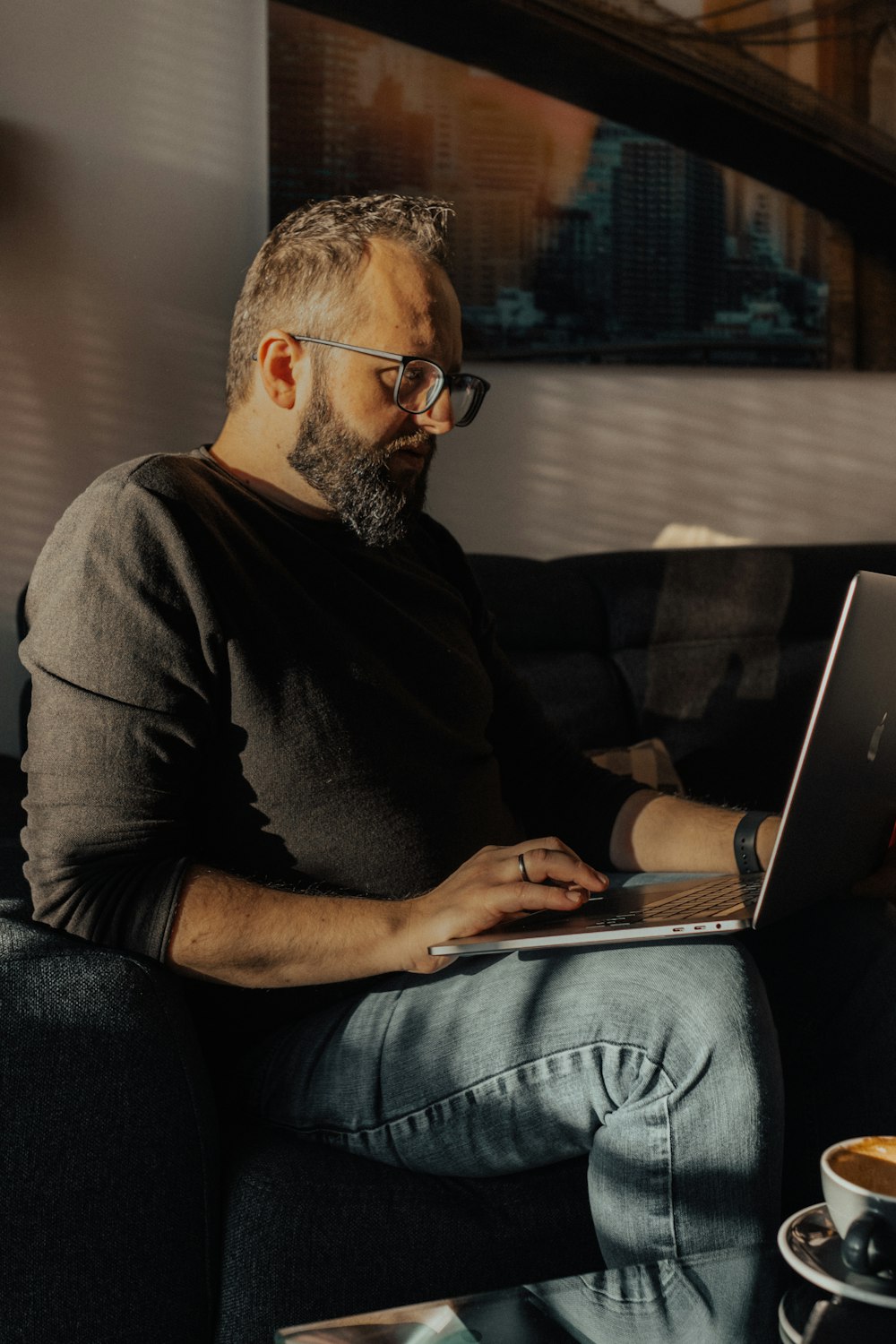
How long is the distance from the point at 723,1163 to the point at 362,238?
988mm

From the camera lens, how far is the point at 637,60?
2.45 metres

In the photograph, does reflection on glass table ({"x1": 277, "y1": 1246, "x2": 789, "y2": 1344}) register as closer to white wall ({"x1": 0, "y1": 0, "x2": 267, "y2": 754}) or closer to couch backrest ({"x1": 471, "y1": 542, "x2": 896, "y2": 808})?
couch backrest ({"x1": 471, "y1": 542, "x2": 896, "y2": 808})

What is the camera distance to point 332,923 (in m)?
1.13

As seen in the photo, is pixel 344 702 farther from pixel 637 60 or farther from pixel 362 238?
pixel 637 60

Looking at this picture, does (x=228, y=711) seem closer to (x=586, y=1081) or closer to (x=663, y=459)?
(x=586, y=1081)

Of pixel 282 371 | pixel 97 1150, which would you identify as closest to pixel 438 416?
pixel 282 371

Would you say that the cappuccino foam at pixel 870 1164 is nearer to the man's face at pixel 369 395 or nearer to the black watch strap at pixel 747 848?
the black watch strap at pixel 747 848

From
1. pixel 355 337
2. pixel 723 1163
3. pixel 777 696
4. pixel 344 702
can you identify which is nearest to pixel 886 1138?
pixel 723 1163

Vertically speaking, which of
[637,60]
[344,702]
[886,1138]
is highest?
[637,60]

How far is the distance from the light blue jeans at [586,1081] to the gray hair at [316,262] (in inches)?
27.6

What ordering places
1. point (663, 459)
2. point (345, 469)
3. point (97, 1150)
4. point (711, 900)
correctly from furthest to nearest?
point (663, 459)
point (345, 469)
point (711, 900)
point (97, 1150)

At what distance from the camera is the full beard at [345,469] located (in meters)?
1.37

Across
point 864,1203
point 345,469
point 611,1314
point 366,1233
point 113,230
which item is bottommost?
point 366,1233

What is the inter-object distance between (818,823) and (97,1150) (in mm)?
666
